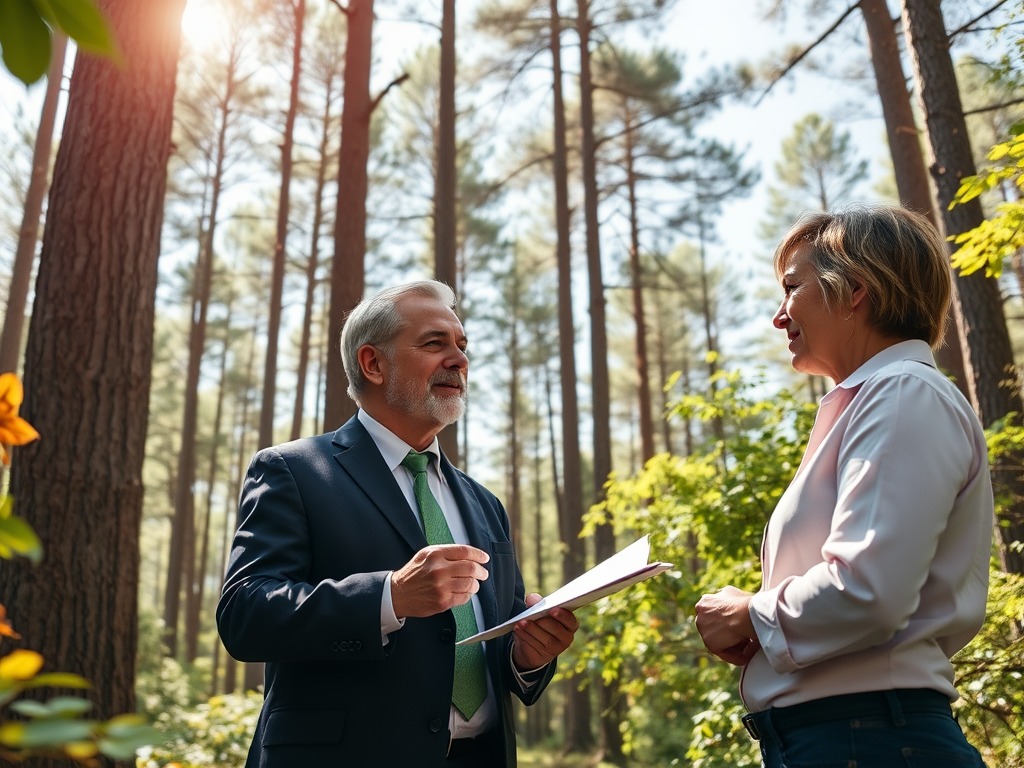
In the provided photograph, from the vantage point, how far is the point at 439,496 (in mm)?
2625

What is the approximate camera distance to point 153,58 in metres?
3.76

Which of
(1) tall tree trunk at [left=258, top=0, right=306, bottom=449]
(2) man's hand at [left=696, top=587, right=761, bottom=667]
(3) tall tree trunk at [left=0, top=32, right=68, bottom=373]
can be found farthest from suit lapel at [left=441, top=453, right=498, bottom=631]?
(1) tall tree trunk at [left=258, top=0, right=306, bottom=449]

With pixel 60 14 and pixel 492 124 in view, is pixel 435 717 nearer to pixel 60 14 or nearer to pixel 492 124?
pixel 60 14

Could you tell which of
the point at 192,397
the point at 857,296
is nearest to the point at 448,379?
the point at 857,296

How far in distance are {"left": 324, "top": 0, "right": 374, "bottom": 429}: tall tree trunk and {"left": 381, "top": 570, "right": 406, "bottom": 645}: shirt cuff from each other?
498 centimetres

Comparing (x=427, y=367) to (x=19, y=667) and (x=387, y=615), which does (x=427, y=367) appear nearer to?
(x=387, y=615)

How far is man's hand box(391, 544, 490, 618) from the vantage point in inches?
71.4

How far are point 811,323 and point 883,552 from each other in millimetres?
644

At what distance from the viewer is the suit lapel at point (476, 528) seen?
7.88 feet

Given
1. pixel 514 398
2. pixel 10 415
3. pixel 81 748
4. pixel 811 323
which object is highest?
pixel 514 398

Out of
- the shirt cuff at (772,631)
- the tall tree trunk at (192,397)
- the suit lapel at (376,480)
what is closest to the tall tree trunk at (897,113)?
the suit lapel at (376,480)

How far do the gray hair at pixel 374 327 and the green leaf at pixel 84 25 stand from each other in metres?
2.06

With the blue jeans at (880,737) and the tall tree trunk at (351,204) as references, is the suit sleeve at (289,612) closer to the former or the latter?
the blue jeans at (880,737)

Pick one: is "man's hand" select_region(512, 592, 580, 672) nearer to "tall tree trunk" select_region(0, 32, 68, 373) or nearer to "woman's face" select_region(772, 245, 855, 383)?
"woman's face" select_region(772, 245, 855, 383)
